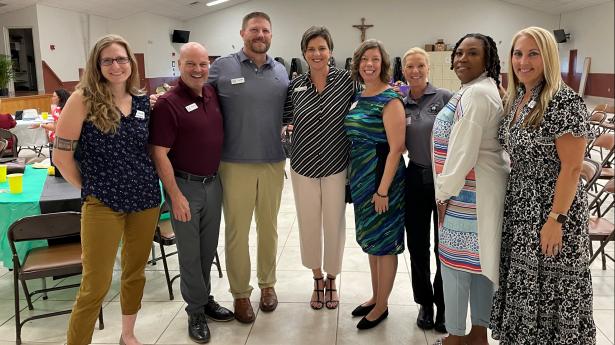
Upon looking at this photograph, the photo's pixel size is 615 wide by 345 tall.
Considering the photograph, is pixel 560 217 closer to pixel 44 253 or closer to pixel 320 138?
pixel 320 138

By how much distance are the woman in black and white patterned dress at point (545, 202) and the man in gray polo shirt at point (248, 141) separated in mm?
1211

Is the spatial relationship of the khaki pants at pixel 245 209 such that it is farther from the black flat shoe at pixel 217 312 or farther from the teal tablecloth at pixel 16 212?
the teal tablecloth at pixel 16 212

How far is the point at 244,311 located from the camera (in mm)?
2605

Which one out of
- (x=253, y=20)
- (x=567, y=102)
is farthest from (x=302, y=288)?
(x=567, y=102)

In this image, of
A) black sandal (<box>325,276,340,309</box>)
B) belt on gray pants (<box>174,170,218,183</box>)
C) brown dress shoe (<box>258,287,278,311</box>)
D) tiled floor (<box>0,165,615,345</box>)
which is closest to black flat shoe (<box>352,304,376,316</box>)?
tiled floor (<box>0,165,615,345</box>)

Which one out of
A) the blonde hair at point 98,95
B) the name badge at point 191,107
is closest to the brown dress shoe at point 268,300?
the name badge at point 191,107

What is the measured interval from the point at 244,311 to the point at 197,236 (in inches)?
21.7

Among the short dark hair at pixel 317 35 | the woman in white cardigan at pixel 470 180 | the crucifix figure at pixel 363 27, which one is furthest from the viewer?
the crucifix figure at pixel 363 27

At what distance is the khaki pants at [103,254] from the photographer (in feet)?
6.53

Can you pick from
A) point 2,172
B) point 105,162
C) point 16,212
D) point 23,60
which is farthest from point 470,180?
point 23,60

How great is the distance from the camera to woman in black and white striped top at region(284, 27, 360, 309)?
242cm

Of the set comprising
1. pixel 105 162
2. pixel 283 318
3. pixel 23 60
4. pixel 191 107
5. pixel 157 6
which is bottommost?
pixel 283 318

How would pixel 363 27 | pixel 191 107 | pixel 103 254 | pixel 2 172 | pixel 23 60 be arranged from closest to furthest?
pixel 103 254 → pixel 191 107 → pixel 2 172 → pixel 23 60 → pixel 363 27

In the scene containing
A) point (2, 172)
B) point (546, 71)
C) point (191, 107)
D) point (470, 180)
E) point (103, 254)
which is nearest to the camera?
point (546, 71)
